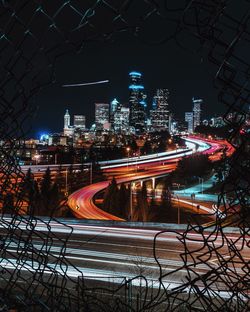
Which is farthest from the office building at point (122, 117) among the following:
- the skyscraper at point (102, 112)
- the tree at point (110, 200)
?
the tree at point (110, 200)

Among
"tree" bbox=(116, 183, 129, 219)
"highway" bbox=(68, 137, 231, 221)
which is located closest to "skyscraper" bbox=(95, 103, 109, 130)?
"highway" bbox=(68, 137, 231, 221)

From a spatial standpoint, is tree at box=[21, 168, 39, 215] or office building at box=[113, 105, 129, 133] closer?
tree at box=[21, 168, 39, 215]

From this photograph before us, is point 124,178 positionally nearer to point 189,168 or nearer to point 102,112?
point 189,168

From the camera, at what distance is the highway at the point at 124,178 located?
25620 mm

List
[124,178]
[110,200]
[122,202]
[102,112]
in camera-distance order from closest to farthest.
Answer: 1. [102,112]
2. [110,200]
3. [122,202]
4. [124,178]

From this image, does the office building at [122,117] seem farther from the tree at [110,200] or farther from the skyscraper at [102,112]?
the tree at [110,200]

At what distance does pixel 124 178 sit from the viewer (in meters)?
40.3

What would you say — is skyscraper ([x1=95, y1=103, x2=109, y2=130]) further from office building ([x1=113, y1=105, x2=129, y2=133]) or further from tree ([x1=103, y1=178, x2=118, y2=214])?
office building ([x1=113, y1=105, x2=129, y2=133])

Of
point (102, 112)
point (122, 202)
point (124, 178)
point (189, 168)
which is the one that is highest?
point (102, 112)

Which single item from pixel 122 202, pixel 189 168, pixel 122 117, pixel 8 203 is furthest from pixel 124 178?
pixel 8 203

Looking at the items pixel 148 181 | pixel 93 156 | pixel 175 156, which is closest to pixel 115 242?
pixel 148 181

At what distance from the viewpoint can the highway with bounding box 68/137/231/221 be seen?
25.6 m

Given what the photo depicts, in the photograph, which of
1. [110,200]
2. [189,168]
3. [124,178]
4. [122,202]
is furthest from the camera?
[124,178]

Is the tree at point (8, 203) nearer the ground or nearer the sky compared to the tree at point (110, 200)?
nearer the sky
